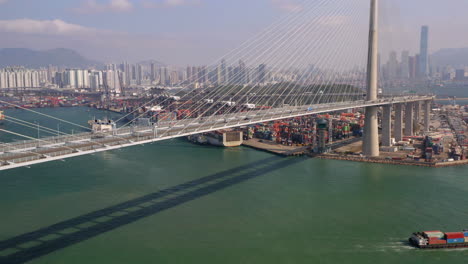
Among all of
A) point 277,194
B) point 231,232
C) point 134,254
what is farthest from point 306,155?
point 134,254

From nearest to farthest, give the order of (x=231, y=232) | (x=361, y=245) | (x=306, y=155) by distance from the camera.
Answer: (x=361, y=245)
(x=231, y=232)
(x=306, y=155)

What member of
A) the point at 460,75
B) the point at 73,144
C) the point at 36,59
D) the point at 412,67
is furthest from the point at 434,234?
the point at 36,59

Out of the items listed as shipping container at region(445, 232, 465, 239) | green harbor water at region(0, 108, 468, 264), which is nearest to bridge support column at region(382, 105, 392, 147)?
green harbor water at region(0, 108, 468, 264)

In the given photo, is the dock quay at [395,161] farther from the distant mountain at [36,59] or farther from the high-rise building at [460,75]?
the distant mountain at [36,59]

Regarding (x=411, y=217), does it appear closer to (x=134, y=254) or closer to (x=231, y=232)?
(x=231, y=232)

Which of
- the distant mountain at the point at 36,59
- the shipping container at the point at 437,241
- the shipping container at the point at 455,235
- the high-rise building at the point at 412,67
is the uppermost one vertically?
the distant mountain at the point at 36,59

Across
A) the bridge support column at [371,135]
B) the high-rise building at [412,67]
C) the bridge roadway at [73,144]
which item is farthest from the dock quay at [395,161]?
the high-rise building at [412,67]
